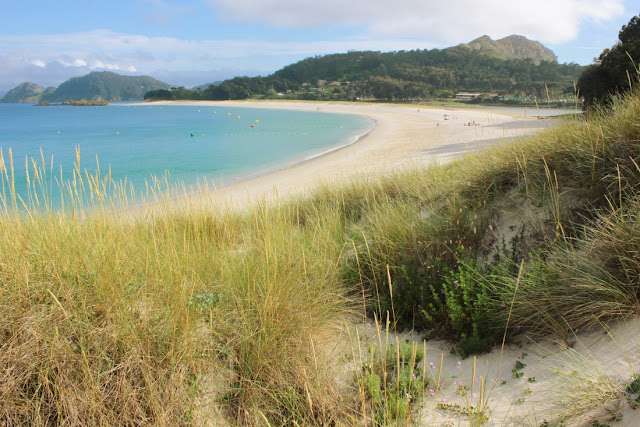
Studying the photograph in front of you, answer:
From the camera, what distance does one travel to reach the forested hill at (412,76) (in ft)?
269

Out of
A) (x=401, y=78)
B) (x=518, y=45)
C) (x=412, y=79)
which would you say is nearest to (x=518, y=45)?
(x=518, y=45)

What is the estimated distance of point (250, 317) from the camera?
2418 mm

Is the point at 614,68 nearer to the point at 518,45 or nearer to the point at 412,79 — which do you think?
the point at 412,79

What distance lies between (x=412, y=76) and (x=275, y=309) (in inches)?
4278

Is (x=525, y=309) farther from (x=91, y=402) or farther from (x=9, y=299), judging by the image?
(x=9, y=299)

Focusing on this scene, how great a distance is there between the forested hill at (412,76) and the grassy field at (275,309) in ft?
172

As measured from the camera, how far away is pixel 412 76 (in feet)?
332

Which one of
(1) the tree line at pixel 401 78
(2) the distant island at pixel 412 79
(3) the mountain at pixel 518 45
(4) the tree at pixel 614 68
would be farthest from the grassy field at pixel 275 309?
(3) the mountain at pixel 518 45

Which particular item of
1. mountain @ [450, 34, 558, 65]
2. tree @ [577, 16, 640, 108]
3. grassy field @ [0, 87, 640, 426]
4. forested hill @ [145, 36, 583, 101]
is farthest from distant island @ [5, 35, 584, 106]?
grassy field @ [0, 87, 640, 426]

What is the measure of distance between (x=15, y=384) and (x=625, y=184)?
4.59m

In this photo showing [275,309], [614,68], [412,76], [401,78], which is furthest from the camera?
[401,78]

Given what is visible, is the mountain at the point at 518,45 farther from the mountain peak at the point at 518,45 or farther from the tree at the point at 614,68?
the tree at the point at 614,68

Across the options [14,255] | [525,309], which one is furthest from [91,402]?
[525,309]

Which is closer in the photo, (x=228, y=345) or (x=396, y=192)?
(x=228, y=345)
